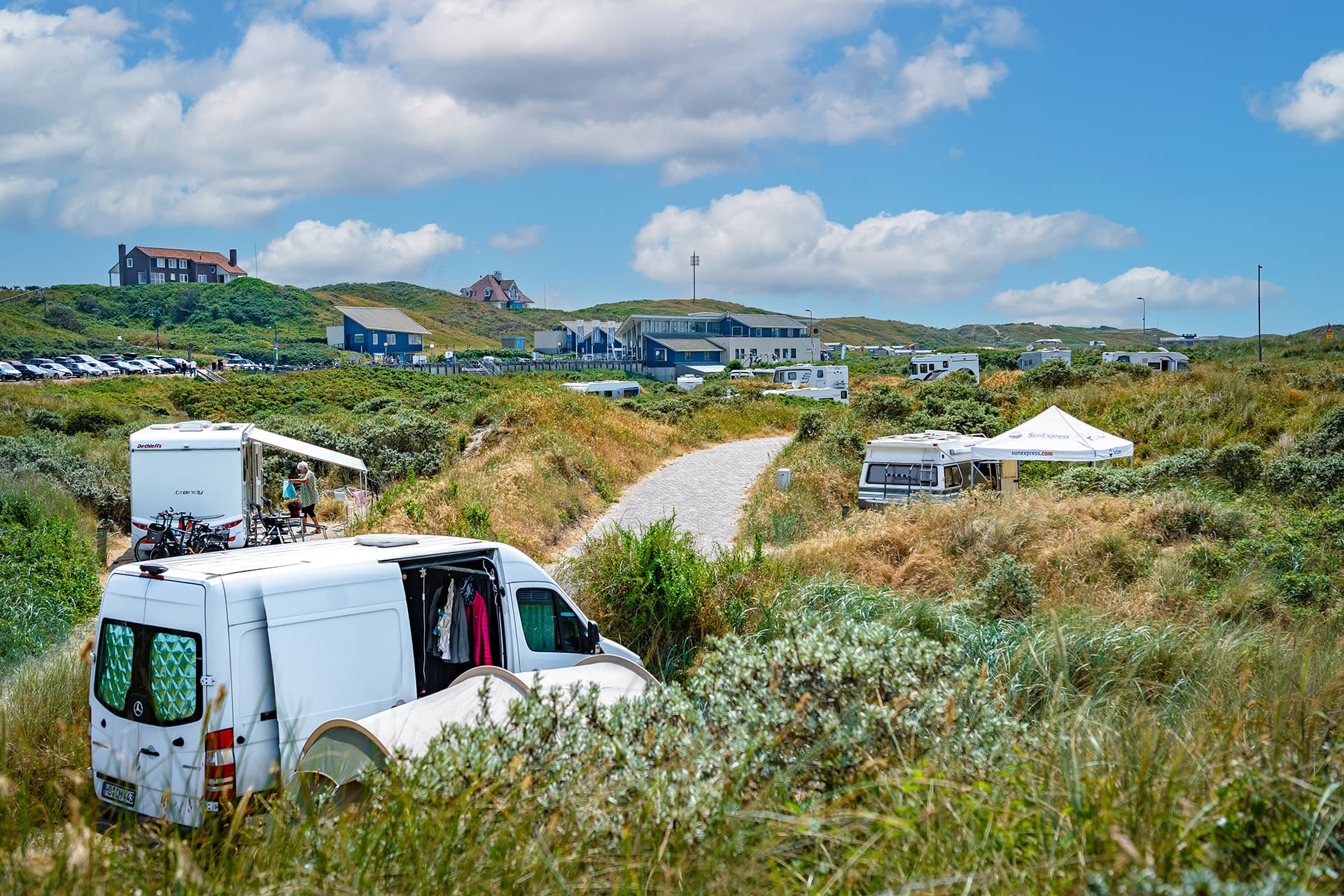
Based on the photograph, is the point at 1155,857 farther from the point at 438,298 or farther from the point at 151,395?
the point at 438,298

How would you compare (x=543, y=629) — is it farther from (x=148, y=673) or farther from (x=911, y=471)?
(x=911, y=471)

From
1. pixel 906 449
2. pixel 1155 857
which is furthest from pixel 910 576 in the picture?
pixel 1155 857

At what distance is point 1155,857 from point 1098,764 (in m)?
0.69

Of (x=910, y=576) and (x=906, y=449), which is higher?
(x=906, y=449)

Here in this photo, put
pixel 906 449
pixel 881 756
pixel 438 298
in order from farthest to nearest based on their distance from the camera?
1. pixel 438 298
2. pixel 906 449
3. pixel 881 756

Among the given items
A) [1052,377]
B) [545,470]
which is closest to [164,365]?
[545,470]

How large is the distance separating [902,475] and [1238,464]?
5805 mm

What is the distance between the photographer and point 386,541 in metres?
6.96

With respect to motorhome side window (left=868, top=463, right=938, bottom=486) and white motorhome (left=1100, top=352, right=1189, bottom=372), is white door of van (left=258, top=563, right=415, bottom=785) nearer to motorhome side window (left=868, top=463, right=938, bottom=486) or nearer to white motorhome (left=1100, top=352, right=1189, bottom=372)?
motorhome side window (left=868, top=463, right=938, bottom=486)

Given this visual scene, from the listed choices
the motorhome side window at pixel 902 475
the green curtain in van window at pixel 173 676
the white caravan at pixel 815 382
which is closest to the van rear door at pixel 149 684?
the green curtain in van window at pixel 173 676

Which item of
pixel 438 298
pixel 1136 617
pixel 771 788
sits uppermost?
pixel 438 298

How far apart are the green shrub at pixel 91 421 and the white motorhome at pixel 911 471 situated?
26795mm

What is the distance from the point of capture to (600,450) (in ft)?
77.9

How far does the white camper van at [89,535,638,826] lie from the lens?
5449 millimetres
